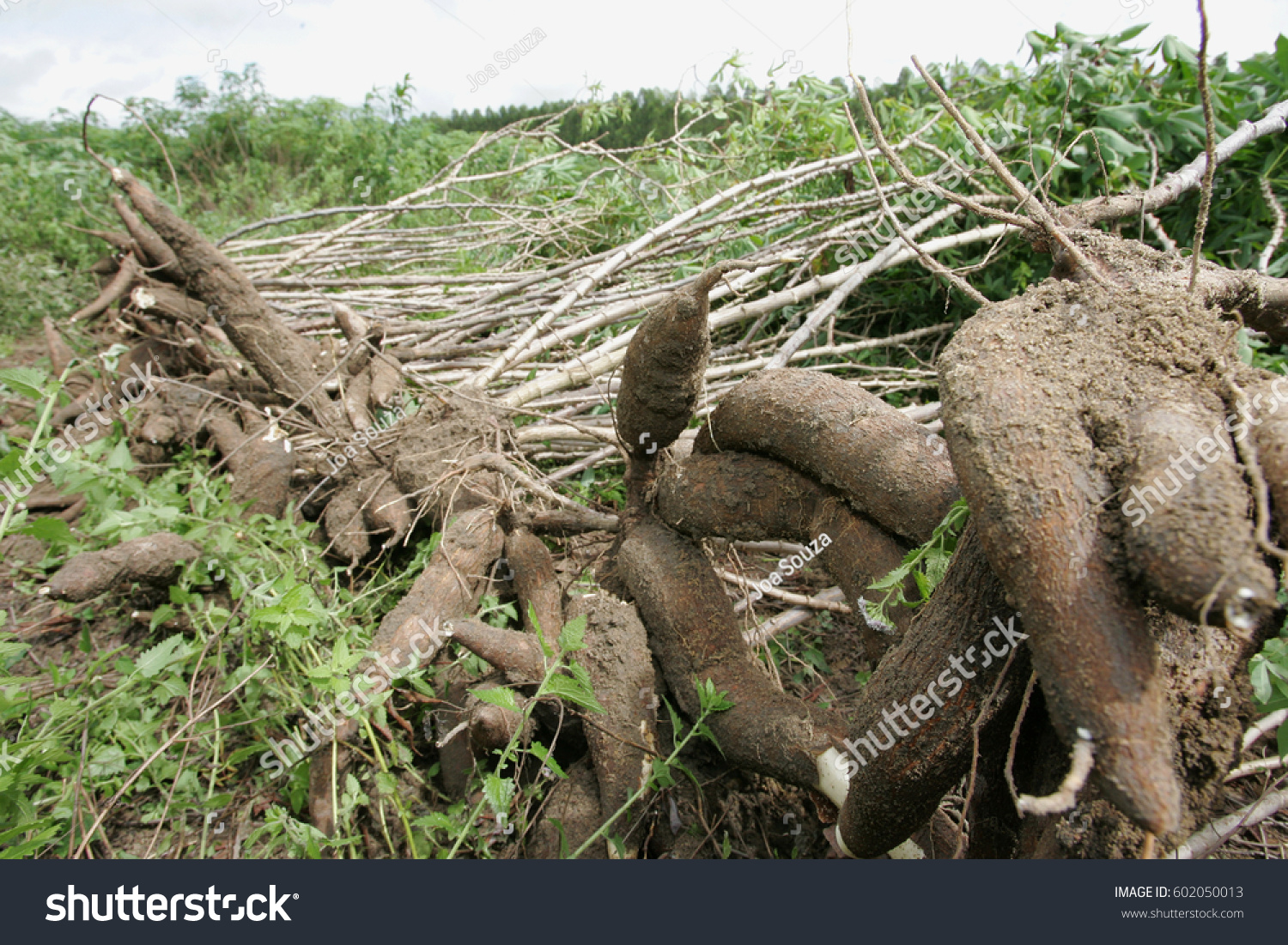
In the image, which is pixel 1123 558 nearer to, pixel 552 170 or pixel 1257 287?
pixel 1257 287

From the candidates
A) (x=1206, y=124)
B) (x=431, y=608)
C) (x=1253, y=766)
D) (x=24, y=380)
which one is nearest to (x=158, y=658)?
(x=431, y=608)

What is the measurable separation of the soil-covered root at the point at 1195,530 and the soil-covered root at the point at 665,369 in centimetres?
99

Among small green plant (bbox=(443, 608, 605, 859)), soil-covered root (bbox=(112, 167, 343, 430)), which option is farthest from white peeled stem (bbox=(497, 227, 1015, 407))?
small green plant (bbox=(443, 608, 605, 859))

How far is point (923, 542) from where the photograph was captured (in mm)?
1499

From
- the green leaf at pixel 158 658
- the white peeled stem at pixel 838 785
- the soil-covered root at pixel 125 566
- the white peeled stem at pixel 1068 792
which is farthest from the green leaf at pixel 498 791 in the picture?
the soil-covered root at pixel 125 566

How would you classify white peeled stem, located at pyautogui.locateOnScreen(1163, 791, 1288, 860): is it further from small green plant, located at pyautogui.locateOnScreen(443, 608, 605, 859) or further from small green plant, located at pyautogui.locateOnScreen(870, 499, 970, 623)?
small green plant, located at pyautogui.locateOnScreen(443, 608, 605, 859)

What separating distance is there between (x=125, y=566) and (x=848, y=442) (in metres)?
2.19

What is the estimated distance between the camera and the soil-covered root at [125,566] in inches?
81.2

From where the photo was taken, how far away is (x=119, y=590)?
2.34 metres

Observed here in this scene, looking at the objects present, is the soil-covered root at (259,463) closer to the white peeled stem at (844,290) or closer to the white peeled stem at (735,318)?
the white peeled stem at (735,318)

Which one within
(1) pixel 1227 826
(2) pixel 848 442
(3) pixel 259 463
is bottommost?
(1) pixel 1227 826

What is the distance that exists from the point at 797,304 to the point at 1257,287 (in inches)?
86.9

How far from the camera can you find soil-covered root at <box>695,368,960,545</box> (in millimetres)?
1504

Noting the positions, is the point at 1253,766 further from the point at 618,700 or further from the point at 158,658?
the point at 158,658
